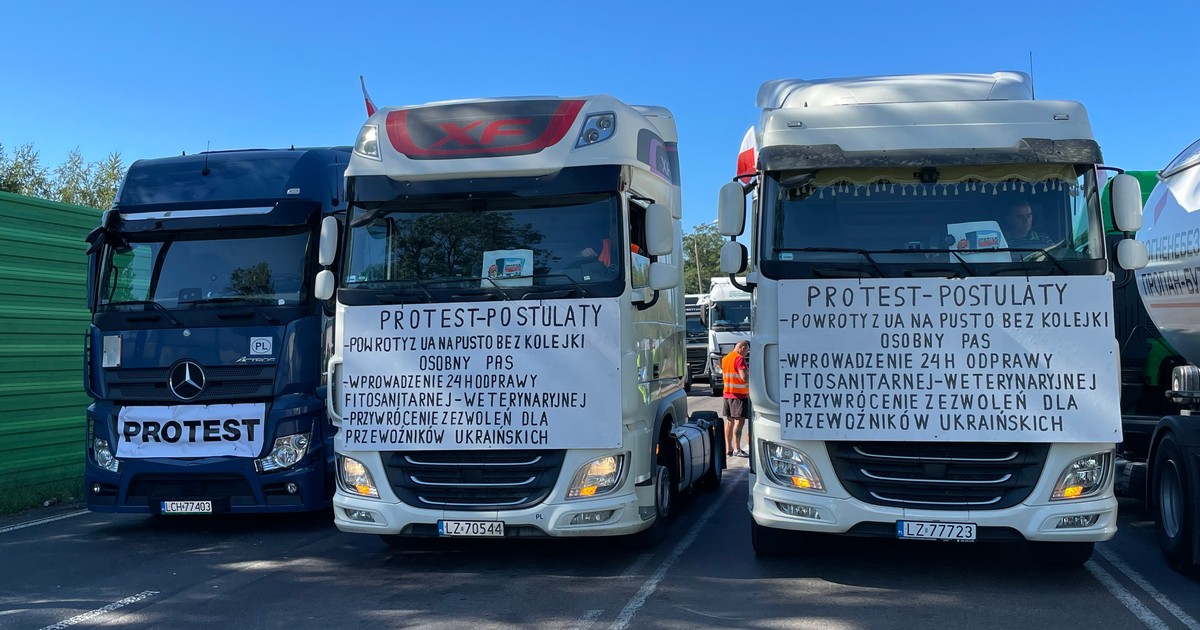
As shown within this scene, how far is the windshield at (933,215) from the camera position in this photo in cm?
679

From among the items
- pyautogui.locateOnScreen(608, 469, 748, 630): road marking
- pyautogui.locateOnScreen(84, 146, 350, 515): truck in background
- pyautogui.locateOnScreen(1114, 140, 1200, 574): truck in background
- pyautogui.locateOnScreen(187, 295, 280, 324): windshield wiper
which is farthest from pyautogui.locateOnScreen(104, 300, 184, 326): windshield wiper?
pyautogui.locateOnScreen(1114, 140, 1200, 574): truck in background

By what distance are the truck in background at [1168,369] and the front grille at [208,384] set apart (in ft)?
22.8

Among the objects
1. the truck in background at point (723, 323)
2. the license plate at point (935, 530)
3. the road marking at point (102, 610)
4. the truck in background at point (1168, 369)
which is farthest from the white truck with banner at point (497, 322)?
the truck in background at point (723, 323)

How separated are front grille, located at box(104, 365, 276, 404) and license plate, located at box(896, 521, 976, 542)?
17.7 feet

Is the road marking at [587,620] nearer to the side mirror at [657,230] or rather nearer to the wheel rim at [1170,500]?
the side mirror at [657,230]

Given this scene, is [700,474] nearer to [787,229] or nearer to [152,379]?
[787,229]

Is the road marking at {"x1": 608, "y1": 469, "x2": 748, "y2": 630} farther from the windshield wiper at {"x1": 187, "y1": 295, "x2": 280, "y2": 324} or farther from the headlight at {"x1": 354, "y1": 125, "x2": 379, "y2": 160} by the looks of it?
the windshield wiper at {"x1": 187, "y1": 295, "x2": 280, "y2": 324}

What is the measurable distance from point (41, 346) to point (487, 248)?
25.4 feet

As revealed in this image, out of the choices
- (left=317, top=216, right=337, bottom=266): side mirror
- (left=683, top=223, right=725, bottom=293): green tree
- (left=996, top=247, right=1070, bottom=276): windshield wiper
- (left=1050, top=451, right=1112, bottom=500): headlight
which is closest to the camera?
(left=1050, top=451, right=1112, bottom=500): headlight

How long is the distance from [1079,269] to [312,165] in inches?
260

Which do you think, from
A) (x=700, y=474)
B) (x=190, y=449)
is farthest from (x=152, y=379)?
(x=700, y=474)

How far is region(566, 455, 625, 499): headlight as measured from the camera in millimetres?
7109

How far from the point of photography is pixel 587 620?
617cm

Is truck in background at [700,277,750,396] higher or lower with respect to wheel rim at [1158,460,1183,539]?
higher
